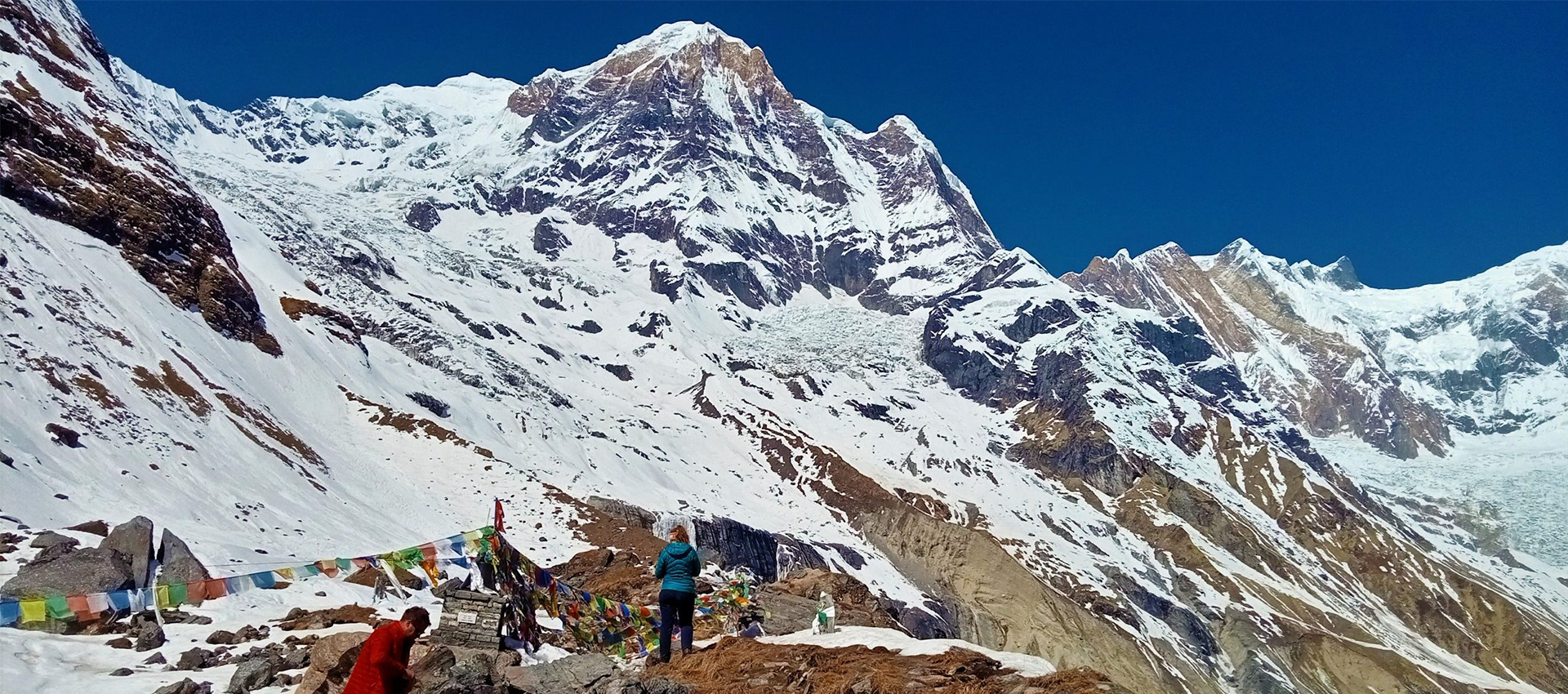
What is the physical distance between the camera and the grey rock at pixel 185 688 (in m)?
11.8

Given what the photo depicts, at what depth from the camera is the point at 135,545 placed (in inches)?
751

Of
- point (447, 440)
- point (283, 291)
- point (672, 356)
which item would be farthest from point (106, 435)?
point (672, 356)

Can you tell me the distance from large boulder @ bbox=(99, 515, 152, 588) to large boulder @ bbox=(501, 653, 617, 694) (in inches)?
415

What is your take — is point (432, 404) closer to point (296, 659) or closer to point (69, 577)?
point (69, 577)

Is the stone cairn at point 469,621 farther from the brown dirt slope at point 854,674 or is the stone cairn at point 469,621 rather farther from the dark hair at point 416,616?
the dark hair at point 416,616

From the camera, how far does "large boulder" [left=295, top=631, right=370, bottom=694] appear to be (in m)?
12.2

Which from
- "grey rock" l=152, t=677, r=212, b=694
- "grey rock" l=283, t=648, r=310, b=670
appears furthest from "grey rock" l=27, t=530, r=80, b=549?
"grey rock" l=152, t=677, r=212, b=694

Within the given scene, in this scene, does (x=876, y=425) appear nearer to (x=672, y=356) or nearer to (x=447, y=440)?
(x=672, y=356)

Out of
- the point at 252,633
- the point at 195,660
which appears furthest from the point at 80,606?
the point at 195,660

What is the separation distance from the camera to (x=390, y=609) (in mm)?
20562

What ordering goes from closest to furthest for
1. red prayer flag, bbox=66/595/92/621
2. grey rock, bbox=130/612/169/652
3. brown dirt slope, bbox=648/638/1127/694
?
brown dirt slope, bbox=648/638/1127/694 → grey rock, bbox=130/612/169/652 → red prayer flag, bbox=66/595/92/621

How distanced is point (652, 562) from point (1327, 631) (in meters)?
131

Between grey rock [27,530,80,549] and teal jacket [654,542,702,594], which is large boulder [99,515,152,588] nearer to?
grey rock [27,530,80,549]

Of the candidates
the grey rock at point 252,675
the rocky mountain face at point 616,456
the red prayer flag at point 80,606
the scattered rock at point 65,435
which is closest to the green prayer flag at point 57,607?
the red prayer flag at point 80,606
